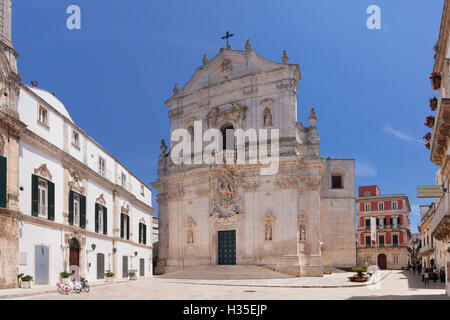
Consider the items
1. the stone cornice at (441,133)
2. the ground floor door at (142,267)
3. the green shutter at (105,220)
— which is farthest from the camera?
the ground floor door at (142,267)

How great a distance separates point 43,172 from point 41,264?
450 cm

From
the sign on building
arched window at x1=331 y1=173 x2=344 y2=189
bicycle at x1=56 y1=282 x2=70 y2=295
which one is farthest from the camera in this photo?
arched window at x1=331 y1=173 x2=344 y2=189

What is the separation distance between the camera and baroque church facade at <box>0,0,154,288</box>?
22.1 metres

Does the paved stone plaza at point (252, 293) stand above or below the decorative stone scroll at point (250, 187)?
below

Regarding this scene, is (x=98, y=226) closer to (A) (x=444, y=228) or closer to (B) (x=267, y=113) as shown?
(B) (x=267, y=113)

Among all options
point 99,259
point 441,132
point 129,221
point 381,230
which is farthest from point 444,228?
point 381,230

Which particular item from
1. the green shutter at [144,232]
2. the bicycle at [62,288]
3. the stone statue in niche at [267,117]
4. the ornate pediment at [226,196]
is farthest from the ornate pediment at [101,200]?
the stone statue in niche at [267,117]

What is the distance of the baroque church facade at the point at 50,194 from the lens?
72.6 feet

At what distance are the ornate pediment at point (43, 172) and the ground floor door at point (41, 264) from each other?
11.5 ft

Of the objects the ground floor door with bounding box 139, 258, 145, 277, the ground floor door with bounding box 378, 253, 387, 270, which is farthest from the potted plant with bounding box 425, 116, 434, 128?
the ground floor door with bounding box 378, 253, 387, 270

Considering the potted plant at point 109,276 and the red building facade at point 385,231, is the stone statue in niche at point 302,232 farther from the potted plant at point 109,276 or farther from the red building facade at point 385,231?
the red building facade at point 385,231

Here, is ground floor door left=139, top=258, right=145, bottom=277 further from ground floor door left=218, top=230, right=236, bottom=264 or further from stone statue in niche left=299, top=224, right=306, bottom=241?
stone statue in niche left=299, top=224, right=306, bottom=241

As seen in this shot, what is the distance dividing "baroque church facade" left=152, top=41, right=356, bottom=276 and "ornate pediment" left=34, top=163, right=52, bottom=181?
1468cm

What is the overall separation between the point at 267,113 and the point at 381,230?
126ft
